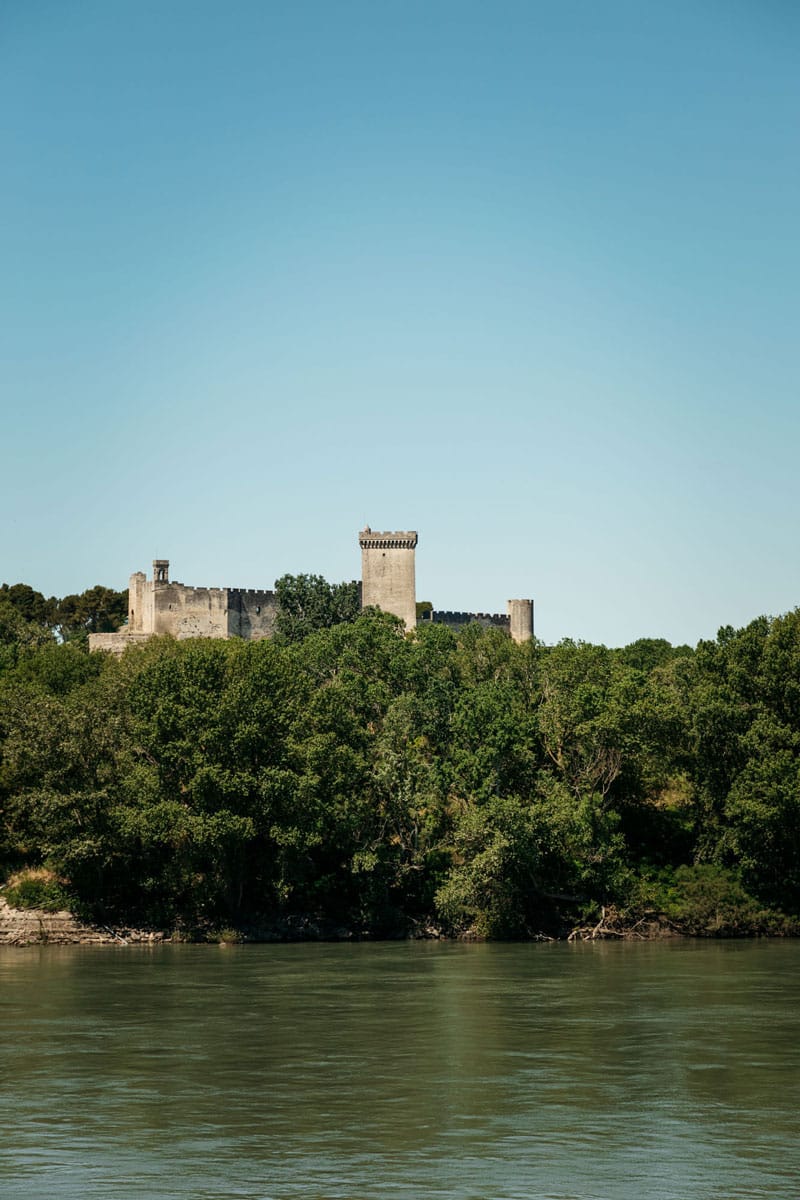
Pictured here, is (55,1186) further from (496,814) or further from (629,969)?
(496,814)

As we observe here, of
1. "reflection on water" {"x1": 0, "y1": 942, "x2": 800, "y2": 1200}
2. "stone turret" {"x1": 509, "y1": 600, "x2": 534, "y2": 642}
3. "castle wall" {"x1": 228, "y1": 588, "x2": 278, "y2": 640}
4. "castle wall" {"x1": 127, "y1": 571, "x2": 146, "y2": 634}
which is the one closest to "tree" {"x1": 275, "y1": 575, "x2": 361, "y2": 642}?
"castle wall" {"x1": 228, "y1": 588, "x2": 278, "y2": 640}

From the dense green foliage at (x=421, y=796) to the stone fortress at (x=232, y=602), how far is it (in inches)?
1297

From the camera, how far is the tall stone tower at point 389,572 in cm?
10238

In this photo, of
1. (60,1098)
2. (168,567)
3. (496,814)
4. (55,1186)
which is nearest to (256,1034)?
(60,1098)

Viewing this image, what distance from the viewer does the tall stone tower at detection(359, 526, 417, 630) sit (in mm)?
102375

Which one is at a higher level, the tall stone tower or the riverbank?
the tall stone tower

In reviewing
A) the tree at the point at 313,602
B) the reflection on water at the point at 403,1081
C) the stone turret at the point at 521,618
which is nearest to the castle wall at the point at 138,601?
the tree at the point at 313,602

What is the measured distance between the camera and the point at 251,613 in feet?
327

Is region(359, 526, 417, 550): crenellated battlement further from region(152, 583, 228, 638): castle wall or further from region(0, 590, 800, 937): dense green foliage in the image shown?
region(0, 590, 800, 937): dense green foliage

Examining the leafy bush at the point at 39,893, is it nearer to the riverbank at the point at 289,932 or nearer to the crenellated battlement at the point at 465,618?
the riverbank at the point at 289,932

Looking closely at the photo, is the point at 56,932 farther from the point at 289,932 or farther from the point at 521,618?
the point at 521,618

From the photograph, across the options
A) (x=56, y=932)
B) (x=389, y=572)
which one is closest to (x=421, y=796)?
(x=56, y=932)

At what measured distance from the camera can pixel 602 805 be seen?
56.4m

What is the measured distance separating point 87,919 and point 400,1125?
32.9 meters
